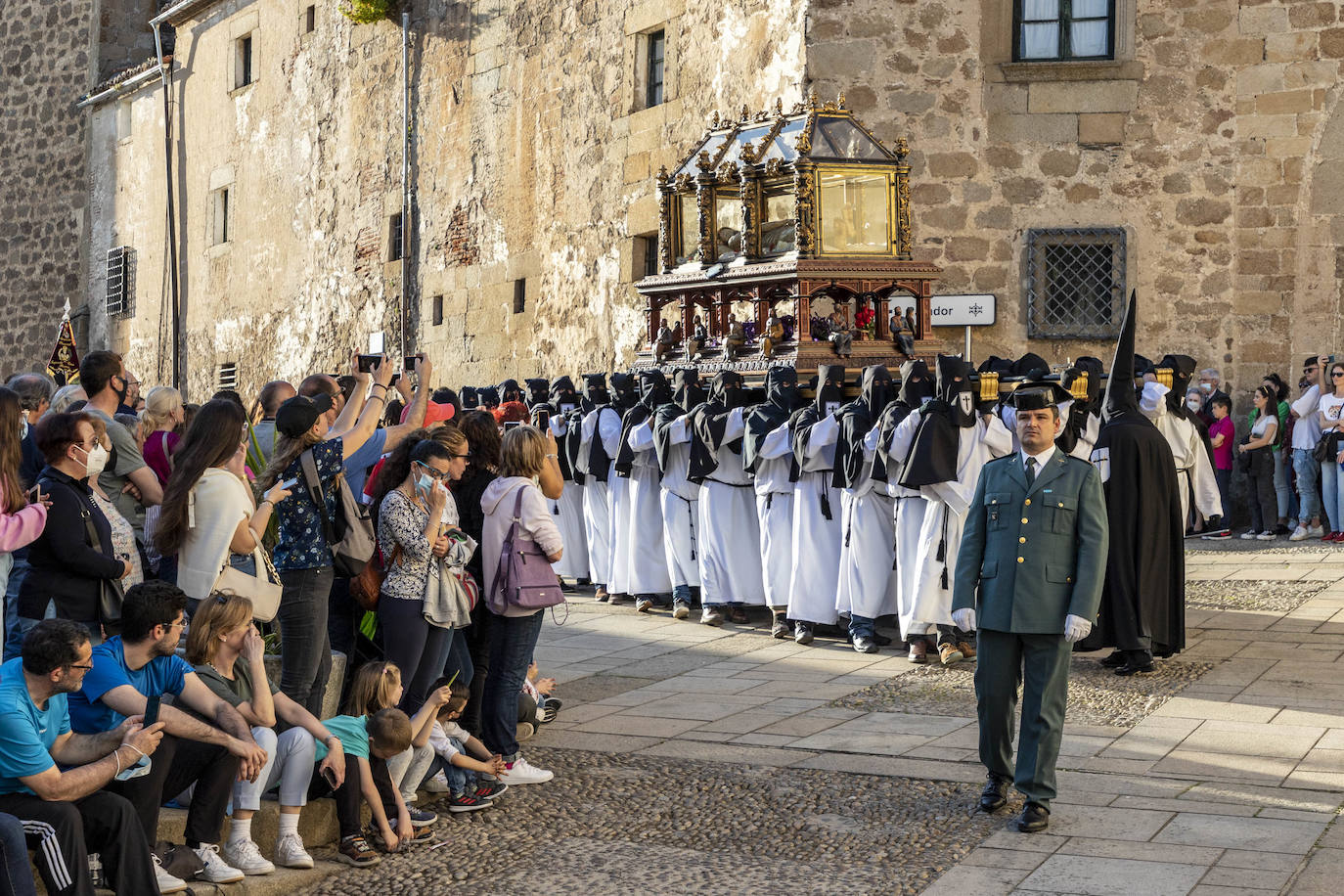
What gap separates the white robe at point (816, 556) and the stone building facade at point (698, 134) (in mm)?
5630

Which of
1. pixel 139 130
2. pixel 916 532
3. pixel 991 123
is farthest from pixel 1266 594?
pixel 139 130

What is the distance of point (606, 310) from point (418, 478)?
39.2ft

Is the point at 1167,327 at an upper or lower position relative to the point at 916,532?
upper

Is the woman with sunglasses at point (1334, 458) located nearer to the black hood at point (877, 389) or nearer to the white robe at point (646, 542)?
the black hood at point (877, 389)

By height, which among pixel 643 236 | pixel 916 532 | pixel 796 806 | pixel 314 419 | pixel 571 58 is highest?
pixel 571 58

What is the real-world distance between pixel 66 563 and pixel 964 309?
11027 millimetres

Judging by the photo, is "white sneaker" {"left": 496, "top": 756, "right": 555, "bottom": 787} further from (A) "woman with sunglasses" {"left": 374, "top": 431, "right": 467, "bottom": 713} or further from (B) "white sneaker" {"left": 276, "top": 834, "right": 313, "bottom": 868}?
(B) "white sneaker" {"left": 276, "top": 834, "right": 313, "bottom": 868}

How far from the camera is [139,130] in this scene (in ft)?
98.4

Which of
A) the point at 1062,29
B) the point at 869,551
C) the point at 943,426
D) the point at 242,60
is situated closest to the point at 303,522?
the point at 943,426

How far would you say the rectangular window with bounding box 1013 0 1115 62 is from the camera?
51.3 feet

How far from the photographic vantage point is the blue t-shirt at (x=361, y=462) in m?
7.36

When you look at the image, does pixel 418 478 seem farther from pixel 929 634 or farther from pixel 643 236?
pixel 643 236

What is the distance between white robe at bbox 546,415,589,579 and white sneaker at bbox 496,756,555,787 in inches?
257

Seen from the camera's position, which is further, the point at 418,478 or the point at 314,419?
the point at 418,478
